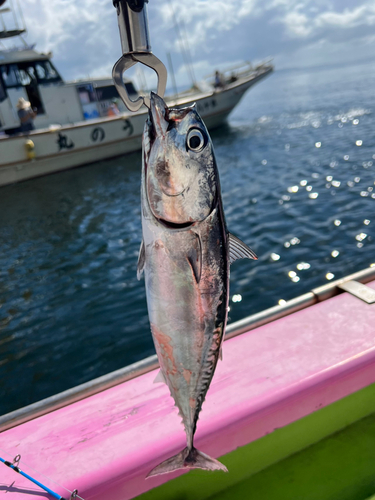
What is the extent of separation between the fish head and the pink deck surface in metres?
1.51

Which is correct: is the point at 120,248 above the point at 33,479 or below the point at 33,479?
below

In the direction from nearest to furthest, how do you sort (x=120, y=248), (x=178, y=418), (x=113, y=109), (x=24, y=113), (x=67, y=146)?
(x=178, y=418) → (x=120, y=248) → (x=24, y=113) → (x=67, y=146) → (x=113, y=109)

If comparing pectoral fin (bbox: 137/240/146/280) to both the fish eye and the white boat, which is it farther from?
the white boat

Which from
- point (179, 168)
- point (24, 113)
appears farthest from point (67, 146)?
point (179, 168)

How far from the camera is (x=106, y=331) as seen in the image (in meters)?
6.82

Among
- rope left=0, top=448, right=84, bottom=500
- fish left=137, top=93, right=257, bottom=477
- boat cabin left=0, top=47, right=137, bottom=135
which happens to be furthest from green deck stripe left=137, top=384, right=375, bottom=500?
boat cabin left=0, top=47, right=137, bottom=135

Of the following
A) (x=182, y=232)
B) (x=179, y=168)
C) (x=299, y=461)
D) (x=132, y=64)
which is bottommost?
(x=299, y=461)

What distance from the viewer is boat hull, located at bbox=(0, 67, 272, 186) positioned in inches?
717

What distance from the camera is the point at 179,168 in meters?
1.38

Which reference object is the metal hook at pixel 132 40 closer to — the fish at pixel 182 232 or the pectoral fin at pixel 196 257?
the fish at pixel 182 232

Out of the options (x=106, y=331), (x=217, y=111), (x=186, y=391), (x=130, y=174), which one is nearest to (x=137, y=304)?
(x=106, y=331)

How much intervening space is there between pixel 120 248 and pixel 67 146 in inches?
455

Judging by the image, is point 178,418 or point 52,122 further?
point 52,122

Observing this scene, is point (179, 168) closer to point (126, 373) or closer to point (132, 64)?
point (132, 64)
